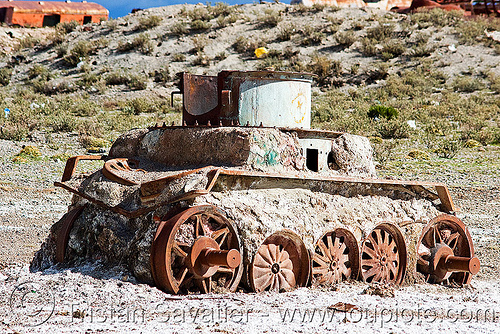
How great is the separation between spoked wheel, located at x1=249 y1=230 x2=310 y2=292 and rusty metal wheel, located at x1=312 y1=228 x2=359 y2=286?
166mm

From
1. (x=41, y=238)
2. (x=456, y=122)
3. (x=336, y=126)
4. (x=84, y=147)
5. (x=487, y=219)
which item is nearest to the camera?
(x=41, y=238)

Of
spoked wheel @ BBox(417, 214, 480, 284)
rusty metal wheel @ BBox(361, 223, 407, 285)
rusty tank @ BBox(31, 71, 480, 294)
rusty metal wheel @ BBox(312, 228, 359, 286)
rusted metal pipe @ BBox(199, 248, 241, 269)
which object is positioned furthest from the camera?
spoked wheel @ BBox(417, 214, 480, 284)

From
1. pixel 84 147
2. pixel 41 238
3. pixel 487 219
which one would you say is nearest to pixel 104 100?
pixel 84 147

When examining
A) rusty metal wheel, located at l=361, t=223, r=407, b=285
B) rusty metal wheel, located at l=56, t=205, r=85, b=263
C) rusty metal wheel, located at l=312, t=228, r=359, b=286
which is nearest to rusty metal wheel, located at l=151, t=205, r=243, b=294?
rusty metal wheel, located at l=312, t=228, r=359, b=286

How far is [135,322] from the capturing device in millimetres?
4848

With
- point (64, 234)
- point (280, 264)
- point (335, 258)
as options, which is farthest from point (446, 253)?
point (64, 234)

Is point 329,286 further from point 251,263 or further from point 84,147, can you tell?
point 84,147

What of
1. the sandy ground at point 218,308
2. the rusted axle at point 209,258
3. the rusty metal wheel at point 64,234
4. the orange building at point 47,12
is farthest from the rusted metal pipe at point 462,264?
the orange building at point 47,12

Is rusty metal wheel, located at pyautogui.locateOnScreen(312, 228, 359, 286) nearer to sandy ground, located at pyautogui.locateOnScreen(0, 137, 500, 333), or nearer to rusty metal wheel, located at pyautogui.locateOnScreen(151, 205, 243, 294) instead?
sandy ground, located at pyautogui.locateOnScreen(0, 137, 500, 333)

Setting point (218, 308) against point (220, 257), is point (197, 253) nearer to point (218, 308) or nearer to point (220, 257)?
point (220, 257)

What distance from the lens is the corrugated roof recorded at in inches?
1498

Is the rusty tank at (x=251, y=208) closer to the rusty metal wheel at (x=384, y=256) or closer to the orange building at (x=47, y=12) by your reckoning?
the rusty metal wheel at (x=384, y=256)

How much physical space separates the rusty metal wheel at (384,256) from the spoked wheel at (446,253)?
30cm

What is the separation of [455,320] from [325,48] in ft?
77.8
